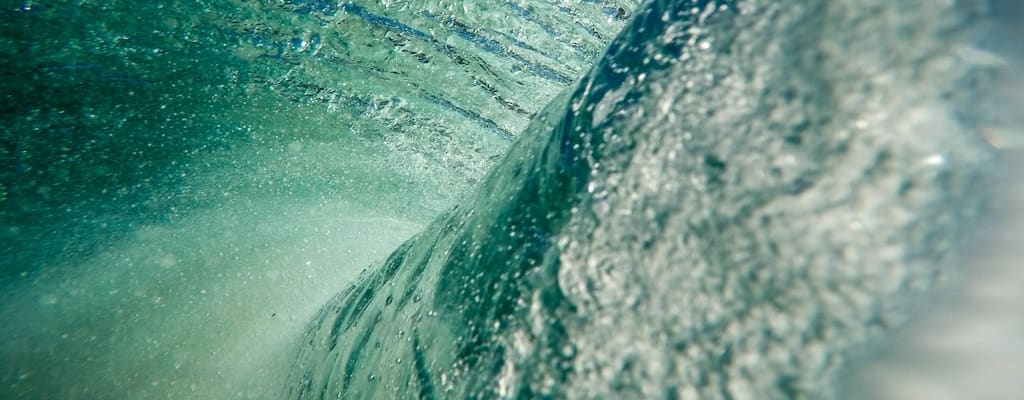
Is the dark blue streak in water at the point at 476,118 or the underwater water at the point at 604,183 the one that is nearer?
the underwater water at the point at 604,183

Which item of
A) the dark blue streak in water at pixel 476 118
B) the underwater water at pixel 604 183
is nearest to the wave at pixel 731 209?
the underwater water at pixel 604 183

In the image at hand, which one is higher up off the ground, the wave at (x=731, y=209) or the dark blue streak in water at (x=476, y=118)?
the wave at (x=731, y=209)

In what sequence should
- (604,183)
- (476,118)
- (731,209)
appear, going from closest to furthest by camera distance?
(731,209), (604,183), (476,118)

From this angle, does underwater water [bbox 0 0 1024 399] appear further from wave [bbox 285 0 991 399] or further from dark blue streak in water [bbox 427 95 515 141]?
dark blue streak in water [bbox 427 95 515 141]

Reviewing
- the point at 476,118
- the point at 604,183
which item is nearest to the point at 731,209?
the point at 604,183

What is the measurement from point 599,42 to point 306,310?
208 inches

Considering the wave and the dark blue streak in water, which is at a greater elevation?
the wave

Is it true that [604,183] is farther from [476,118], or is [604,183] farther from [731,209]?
[476,118]

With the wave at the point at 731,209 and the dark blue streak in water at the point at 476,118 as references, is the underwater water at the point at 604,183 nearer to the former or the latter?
the wave at the point at 731,209

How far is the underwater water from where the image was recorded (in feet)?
3.43

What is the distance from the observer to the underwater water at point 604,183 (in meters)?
1.05

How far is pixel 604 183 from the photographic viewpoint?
5.09 ft

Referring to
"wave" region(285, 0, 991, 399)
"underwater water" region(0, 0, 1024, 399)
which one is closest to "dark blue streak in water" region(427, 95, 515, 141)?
"underwater water" region(0, 0, 1024, 399)

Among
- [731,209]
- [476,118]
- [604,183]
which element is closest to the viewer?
[731,209]
